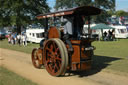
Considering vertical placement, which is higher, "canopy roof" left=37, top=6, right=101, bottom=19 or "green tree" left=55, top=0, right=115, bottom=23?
"green tree" left=55, top=0, right=115, bottom=23

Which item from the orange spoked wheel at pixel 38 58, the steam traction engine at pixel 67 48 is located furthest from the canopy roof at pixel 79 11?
the orange spoked wheel at pixel 38 58

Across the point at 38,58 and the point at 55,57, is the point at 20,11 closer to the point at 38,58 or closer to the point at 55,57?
the point at 38,58

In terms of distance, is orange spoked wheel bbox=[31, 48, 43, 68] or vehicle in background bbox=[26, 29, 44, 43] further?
vehicle in background bbox=[26, 29, 44, 43]

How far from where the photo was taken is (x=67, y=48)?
781 cm

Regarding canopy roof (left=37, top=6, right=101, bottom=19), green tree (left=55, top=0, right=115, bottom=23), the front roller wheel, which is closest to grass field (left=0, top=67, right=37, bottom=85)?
the front roller wheel

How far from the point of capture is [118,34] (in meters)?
39.2

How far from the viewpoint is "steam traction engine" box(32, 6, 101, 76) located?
25.0ft

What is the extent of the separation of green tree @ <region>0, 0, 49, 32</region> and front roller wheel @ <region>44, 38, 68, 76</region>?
31823 millimetres

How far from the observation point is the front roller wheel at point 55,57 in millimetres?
7489

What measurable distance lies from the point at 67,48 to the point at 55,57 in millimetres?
617

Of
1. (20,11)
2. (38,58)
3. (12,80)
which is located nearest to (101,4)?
(20,11)

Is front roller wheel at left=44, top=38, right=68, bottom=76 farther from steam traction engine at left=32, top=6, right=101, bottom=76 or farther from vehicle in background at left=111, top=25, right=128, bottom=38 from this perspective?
vehicle in background at left=111, top=25, right=128, bottom=38

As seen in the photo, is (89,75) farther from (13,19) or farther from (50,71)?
(13,19)

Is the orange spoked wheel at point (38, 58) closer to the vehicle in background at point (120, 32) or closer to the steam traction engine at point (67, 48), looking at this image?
the steam traction engine at point (67, 48)
